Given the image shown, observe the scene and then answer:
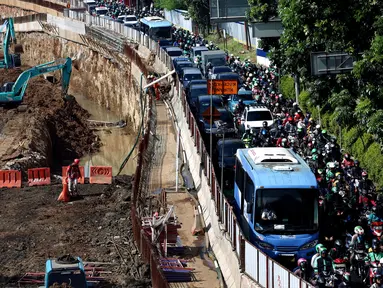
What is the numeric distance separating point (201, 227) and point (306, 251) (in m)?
5.27

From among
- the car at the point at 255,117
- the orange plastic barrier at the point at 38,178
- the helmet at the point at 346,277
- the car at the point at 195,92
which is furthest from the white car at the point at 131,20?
the helmet at the point at 346,277

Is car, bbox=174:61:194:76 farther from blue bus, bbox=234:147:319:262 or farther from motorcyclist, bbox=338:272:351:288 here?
motorcyclist, bbox=338:272:351:288

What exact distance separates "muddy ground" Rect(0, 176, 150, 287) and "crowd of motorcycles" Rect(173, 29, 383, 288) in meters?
4.86

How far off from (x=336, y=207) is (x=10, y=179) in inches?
647

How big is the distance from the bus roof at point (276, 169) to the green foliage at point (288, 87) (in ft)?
76.9

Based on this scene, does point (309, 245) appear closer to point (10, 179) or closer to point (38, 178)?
point (38, 178)

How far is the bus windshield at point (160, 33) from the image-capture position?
253 ft

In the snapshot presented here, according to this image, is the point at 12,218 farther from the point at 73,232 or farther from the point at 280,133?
the point at 280,133

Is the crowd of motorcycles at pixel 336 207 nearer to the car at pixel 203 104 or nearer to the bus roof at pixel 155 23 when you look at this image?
the car at pixel 203 104

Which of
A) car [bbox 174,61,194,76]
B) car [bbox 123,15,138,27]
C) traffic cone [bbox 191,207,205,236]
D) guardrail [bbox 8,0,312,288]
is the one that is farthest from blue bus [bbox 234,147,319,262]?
car [bbox 123,15,138,27]

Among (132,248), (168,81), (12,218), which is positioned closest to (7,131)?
(168,81)

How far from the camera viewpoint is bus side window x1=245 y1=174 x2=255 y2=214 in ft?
74.7

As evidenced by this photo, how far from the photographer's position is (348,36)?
88.0 feet

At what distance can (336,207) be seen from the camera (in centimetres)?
2541
